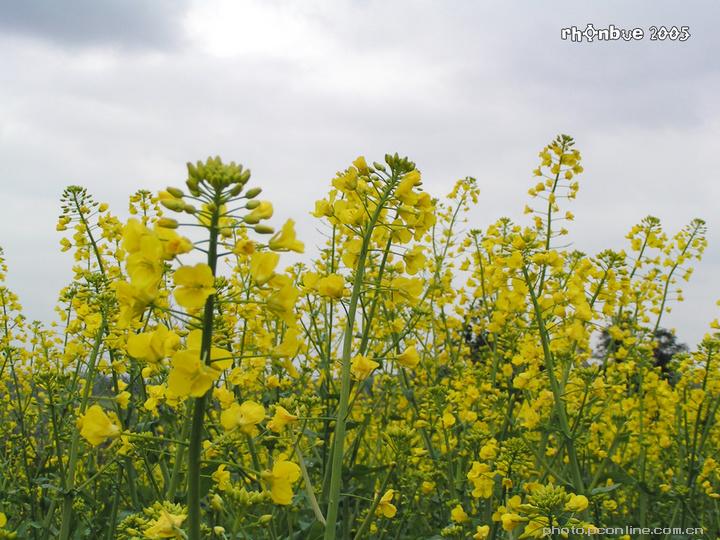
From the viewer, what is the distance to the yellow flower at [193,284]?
171 cm

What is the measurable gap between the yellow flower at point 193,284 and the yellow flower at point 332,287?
39.2 inches

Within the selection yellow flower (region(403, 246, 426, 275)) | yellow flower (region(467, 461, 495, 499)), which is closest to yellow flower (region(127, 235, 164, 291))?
yellow flower (region(403, 246, 426, 275))

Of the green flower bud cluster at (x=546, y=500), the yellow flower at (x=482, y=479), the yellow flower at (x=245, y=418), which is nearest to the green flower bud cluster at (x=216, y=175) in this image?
Answer: the yellow flower at (x=245, y=418)

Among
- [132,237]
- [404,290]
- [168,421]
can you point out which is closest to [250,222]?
[132,237]

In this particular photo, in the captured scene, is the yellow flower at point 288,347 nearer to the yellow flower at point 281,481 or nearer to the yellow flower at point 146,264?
the yellow flower at point 281,481

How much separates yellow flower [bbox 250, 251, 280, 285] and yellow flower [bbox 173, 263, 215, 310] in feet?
0.64

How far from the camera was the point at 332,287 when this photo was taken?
2754 millimetres

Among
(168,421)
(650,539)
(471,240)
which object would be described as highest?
(471,240)

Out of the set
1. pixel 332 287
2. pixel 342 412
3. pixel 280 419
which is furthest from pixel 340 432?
pixel 332 287

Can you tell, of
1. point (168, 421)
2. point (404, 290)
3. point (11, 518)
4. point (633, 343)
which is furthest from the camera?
point (633, 343)

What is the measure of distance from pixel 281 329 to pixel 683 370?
11.4ft

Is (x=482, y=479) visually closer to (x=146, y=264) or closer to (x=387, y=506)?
(x=387, y=506)

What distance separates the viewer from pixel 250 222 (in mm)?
1900

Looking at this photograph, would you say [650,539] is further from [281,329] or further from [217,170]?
[217,170]
